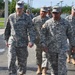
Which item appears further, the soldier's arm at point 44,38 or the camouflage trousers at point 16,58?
the camouflage trousers at point 16,58

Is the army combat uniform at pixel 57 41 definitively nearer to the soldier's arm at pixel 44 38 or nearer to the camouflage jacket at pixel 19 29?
the soldier's arm at pixel 44 38

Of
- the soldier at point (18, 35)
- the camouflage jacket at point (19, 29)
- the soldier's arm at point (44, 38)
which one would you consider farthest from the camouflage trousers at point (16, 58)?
the soldier's arm at point (44, 38)

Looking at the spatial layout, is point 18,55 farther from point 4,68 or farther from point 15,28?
point 4,68

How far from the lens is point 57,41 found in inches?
290

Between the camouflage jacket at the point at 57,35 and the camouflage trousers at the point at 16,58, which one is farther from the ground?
the camouflage jacket at the point at 57,35

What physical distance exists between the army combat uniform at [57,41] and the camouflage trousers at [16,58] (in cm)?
96

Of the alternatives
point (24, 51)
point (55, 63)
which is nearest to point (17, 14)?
point (24, 51)

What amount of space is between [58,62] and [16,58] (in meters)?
1.47

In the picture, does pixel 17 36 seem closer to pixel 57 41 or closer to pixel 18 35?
pixel 18 35

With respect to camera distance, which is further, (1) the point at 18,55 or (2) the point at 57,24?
(1) the point at 18,55

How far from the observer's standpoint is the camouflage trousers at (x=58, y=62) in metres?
7.26

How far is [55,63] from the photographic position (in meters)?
7.46

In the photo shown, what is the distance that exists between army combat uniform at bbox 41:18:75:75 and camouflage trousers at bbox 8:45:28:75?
0.96m

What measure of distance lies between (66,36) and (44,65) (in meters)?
2.02
